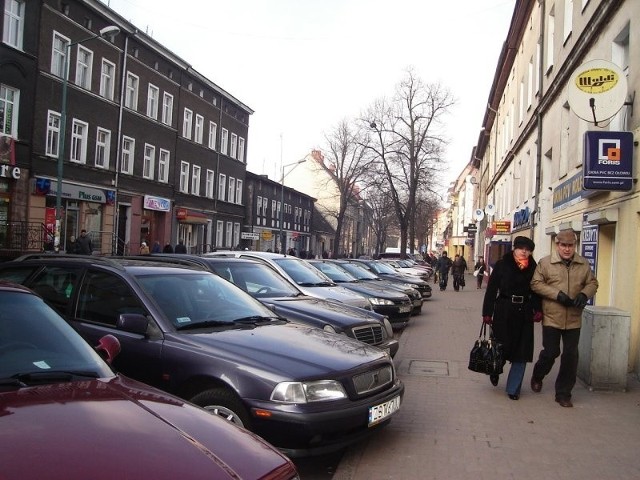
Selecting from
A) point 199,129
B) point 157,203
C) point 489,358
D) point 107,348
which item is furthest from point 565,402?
point 199,129

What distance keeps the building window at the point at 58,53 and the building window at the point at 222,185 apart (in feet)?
60.3

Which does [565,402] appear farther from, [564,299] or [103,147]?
[103,147]

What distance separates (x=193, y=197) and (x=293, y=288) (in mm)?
30811

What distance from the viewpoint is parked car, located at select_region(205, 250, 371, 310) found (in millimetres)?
9656

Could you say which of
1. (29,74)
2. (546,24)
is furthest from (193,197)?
(546,24)

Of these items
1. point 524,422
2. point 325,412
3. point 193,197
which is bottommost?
point 524,422

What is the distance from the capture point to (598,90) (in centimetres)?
941

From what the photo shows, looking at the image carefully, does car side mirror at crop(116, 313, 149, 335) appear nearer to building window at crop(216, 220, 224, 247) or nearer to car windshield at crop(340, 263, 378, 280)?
car windshield at crop(340, 263, 378, 280)

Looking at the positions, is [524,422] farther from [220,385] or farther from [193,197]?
[193,197]

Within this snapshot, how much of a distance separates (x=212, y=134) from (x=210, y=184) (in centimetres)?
345

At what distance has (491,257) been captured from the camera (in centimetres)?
3500

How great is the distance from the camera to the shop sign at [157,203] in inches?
1248

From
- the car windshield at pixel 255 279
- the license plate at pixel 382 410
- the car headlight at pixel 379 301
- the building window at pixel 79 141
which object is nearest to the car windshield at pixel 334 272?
the car headlight at pixel 379 301

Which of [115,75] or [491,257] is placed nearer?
[115,75]
